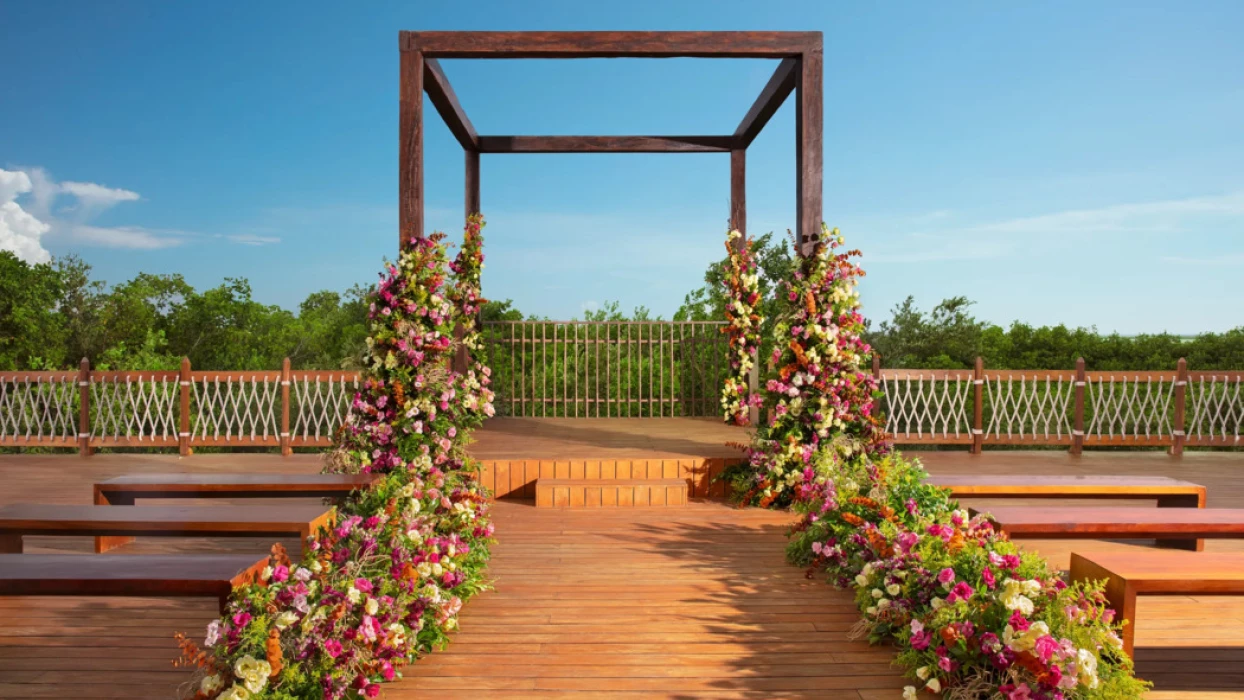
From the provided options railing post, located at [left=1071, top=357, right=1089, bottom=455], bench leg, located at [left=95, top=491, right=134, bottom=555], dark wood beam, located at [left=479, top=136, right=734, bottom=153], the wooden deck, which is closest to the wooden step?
the wooden deck

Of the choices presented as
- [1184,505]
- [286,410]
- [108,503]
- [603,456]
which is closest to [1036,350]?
[1184,505]

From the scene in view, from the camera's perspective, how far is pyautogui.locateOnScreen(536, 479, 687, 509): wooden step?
5.93 meters

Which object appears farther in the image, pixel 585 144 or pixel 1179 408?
pixel 585 144

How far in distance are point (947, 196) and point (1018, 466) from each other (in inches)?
269

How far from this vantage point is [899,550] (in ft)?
10.5

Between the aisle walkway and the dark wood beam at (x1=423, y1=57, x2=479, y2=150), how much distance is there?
3865 millimetres

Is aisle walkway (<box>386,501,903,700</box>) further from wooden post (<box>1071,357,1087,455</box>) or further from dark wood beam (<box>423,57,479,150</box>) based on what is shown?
wooden post (<box>1071,357,1087,455</box>)

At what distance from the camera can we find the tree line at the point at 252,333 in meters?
16.0

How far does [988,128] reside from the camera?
1190 centimetres

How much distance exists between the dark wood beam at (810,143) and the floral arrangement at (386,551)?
2.94 m

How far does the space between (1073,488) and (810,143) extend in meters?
3.18

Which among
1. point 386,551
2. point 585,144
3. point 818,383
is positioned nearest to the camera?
point 386,551

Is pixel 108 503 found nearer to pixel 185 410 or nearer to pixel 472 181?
pixel 185 410

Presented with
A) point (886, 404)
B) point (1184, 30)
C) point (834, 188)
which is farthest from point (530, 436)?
point (1184, 30)
